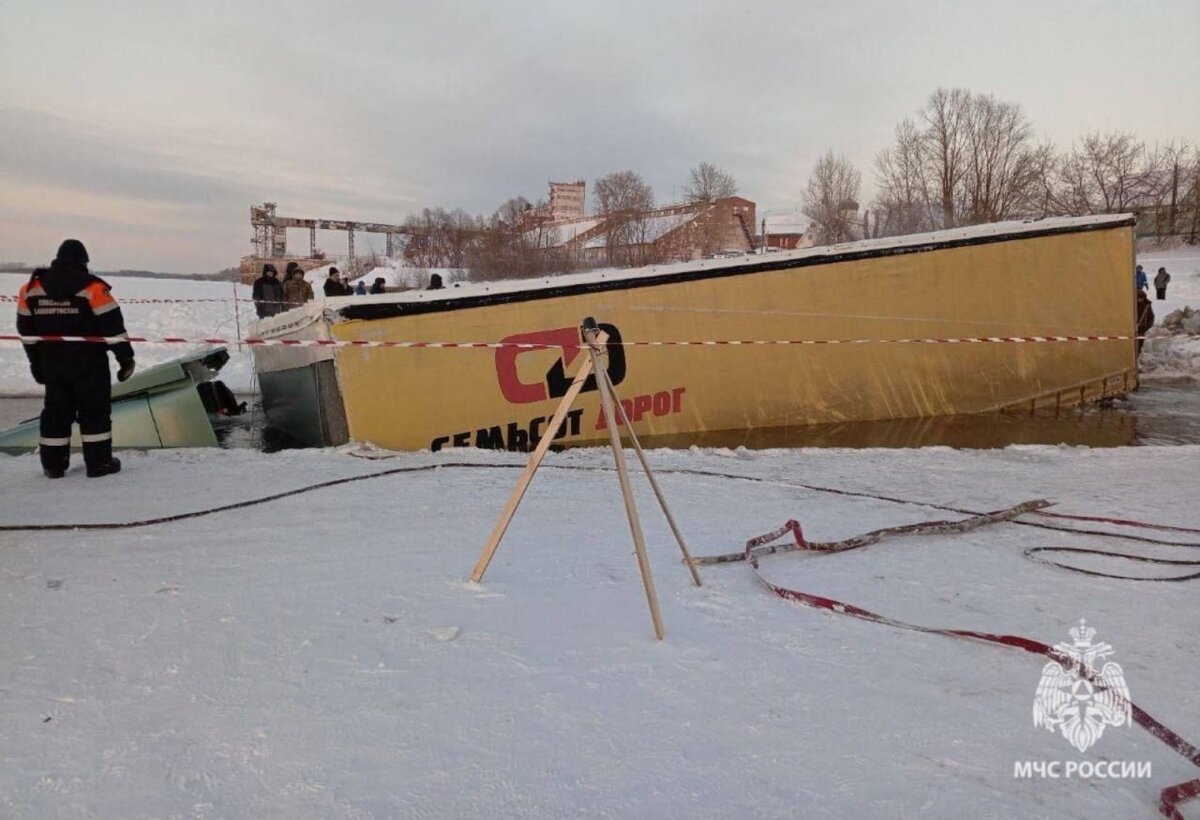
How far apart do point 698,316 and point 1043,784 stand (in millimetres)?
6047

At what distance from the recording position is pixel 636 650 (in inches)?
107

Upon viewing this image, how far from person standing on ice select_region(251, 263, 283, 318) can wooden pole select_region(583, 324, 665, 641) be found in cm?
1099

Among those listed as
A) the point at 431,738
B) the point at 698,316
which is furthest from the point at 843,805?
the point at 698,316

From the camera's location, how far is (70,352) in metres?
5.16

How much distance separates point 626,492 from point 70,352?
4543 millimetres

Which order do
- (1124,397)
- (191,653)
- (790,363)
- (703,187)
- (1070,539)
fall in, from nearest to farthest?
(191,653)
(1070,539)
(790,363)
(1124,397)
(703,187)

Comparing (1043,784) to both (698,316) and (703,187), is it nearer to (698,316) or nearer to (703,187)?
(698,316)

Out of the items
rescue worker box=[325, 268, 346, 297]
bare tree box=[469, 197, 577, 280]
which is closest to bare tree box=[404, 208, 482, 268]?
bare tree box=[469, 197, 577, 280]

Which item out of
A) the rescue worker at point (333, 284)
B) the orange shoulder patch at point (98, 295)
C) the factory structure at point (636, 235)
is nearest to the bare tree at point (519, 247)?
the factory structure at point (636, 235)

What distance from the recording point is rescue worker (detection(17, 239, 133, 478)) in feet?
16.9

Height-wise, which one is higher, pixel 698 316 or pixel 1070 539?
pixel 698 316

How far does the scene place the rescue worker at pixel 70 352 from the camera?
5.16 metres

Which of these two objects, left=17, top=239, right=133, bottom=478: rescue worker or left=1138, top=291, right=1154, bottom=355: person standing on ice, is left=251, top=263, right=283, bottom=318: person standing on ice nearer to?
left=17, top=239, right=133, bottom=478: rescue worker

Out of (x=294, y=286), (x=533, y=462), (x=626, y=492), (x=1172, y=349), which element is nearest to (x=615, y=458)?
(x=626, y=492)
